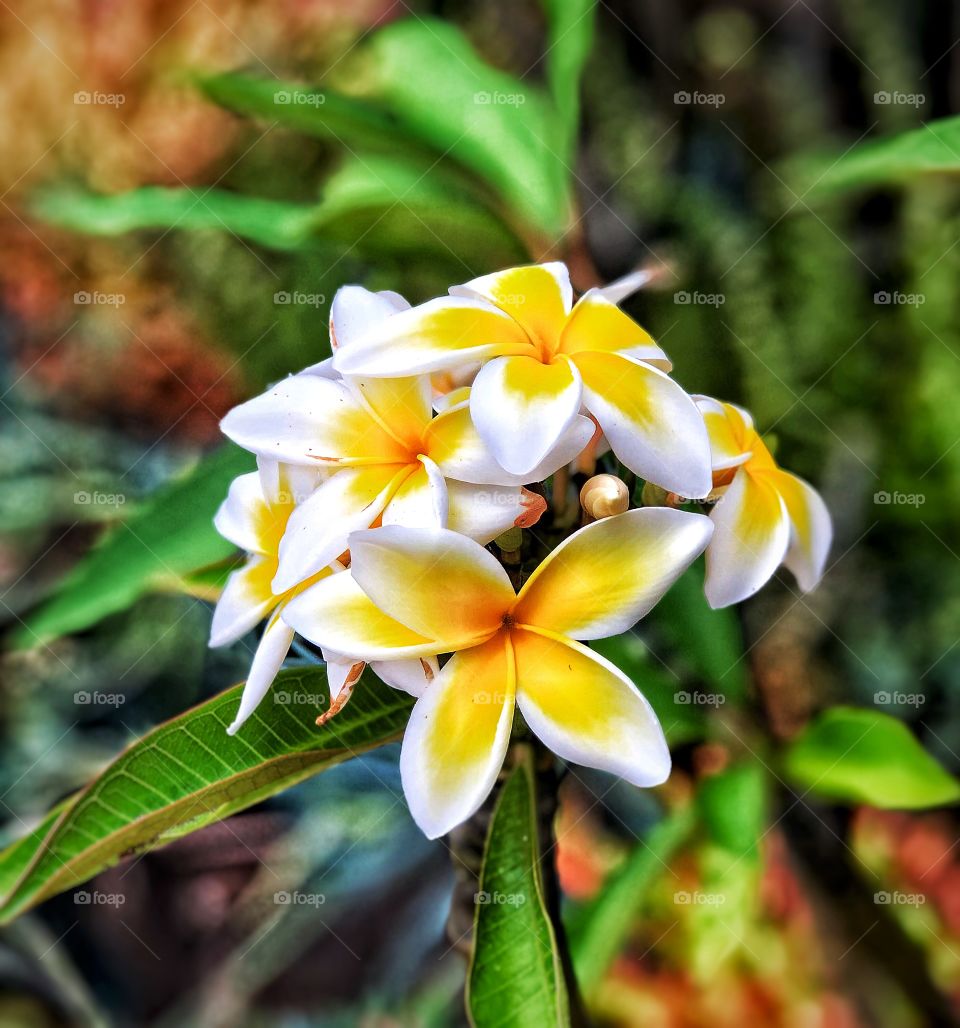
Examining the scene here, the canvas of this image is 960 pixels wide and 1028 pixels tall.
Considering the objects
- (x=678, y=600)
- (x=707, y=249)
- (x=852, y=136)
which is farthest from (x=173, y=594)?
(x=852, y=136)

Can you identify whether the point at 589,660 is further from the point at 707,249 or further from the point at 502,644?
the point at 707,249

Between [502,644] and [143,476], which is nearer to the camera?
[502,644]

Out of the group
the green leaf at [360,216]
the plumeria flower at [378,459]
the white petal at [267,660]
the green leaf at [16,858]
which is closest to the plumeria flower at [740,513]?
the plumeria flower at [378,459]

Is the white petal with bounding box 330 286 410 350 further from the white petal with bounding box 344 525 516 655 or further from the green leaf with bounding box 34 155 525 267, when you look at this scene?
the green leaf with bounding box 34 155 525 267

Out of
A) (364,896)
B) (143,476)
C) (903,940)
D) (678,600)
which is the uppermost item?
(143,476)

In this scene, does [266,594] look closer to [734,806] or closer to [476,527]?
[476,527]

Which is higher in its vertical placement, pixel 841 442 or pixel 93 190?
pixel 93 190
